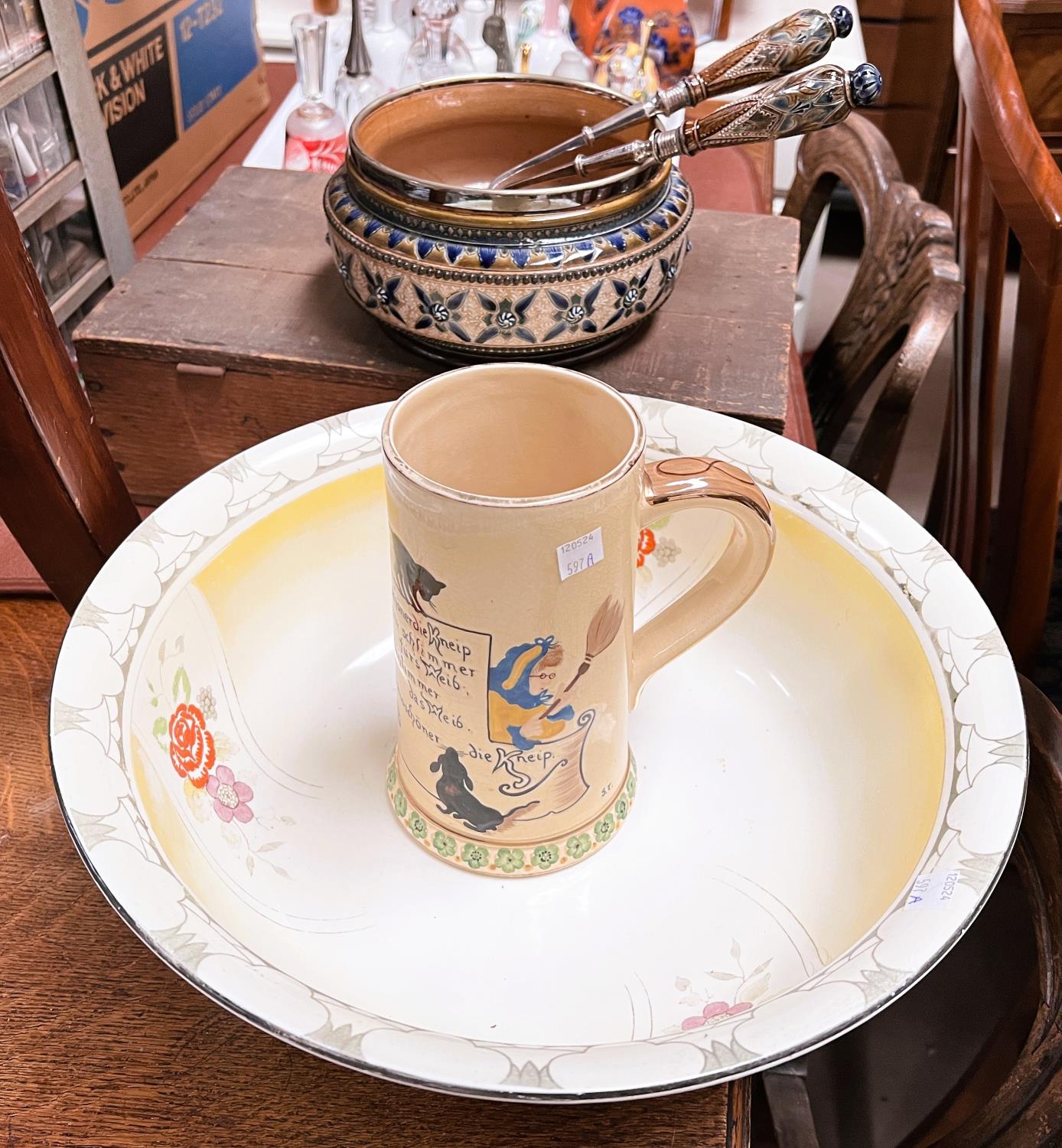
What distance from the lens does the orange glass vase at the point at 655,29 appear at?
115 centimetres

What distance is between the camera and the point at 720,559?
410 millimetres

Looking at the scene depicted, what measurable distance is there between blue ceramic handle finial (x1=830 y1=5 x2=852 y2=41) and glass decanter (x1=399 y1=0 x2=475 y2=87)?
0.64 m

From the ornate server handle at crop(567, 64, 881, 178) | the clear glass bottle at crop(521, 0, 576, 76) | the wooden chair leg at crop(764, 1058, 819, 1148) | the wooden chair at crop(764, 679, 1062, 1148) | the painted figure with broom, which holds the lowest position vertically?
the wooden chair leg at crop(764, 1058, 819, 1148)

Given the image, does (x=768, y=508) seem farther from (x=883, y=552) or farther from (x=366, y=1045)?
(x=366, y=1045)

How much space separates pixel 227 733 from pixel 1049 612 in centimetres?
66

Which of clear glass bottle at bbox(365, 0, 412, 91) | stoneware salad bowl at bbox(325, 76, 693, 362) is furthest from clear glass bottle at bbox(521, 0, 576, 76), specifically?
stoneware salad bowl at bbox(325, 76, 693, 362)

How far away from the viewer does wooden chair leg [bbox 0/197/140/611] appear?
0.39m

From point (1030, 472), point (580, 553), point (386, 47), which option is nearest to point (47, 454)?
point (580, 553)

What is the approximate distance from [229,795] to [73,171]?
54 centimetres

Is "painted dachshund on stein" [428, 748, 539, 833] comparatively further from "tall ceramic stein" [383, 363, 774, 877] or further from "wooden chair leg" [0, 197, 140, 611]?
"wooden chair leg" [0, 197, 140, 611]

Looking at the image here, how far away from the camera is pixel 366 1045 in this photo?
0.30 metres

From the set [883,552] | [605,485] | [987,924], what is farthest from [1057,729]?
[987,924]

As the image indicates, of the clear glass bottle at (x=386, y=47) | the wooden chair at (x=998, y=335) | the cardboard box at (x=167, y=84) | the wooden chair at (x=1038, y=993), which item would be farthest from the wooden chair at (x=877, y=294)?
the cardboard box at (x=167, y=84)

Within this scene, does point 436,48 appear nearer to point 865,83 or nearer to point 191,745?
point 865,83
